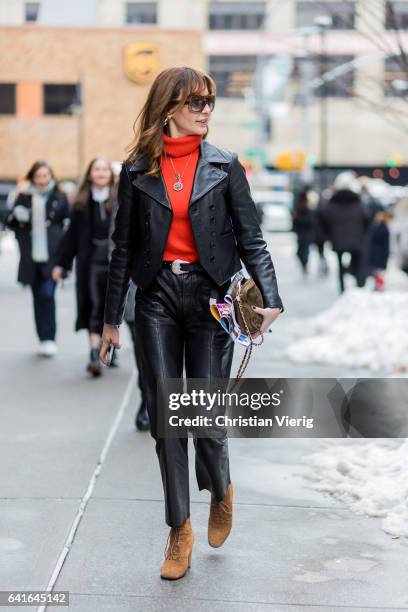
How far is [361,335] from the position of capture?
12.2 metres

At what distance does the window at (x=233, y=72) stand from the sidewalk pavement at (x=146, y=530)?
64879 mm

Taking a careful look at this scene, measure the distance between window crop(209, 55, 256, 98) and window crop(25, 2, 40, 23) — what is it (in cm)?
2964

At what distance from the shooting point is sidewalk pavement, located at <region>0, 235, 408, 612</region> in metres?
4.72

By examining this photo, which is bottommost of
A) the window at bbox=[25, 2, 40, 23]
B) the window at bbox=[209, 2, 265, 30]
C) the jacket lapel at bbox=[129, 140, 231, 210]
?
the jacket lapel at bbox=[129, 140, 231, 210]

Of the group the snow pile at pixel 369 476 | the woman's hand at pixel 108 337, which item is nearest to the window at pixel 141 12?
the snow pile at pixel 369 476

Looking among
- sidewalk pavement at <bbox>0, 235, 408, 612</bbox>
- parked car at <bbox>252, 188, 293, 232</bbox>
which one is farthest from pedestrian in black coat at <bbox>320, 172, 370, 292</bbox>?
parked car at <bbox>252, 188, 293, 232</bbox>

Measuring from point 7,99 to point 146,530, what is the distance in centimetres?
4638

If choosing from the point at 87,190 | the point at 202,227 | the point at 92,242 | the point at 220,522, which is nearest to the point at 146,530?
the point at 220,522

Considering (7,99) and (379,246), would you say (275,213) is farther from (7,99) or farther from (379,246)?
(379,246)

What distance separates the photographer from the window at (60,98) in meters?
48.8

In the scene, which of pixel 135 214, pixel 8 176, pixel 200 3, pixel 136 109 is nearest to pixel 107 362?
pixel 135 214

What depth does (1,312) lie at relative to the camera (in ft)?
53.6

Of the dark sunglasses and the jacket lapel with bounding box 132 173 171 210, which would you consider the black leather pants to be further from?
the dark sunglasses

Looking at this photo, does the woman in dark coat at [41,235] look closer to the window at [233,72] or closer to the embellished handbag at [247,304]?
the embellished handbag at [247,304]
